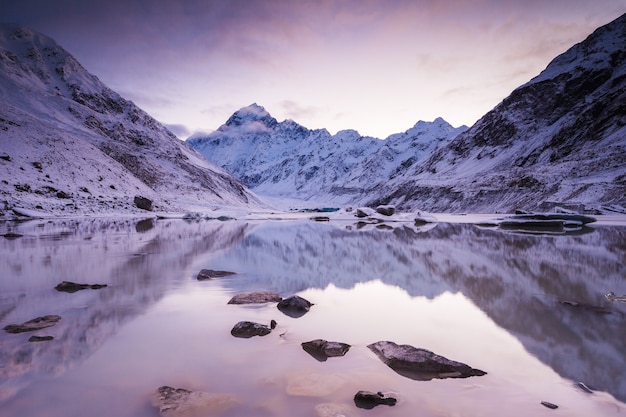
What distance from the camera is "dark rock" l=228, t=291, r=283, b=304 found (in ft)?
28.6

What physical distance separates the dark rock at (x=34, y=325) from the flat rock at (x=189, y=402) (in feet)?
12.6

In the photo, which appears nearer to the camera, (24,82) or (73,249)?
(73,249)

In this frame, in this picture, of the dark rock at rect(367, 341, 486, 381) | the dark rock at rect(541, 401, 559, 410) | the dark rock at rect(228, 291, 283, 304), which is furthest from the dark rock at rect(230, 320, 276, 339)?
the dark rock at rect(541, 401, 559, 410)

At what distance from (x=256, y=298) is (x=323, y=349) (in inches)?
141

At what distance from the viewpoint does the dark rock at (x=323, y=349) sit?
18.2 feet

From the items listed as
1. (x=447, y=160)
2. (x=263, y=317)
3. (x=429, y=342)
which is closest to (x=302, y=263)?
(x=263, y=317)

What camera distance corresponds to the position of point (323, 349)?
5.69 meters

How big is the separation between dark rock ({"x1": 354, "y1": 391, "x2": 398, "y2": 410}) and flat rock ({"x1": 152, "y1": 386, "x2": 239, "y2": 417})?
4.61ft

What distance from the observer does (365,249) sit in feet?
63.8

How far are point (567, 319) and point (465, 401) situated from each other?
14.2 feet

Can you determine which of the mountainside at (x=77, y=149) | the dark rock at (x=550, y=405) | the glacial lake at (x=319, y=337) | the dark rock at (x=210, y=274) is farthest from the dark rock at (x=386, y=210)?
the dark rock at (x=550, y=405)

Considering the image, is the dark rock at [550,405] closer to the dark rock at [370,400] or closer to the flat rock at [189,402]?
the dark rock at [370,400]

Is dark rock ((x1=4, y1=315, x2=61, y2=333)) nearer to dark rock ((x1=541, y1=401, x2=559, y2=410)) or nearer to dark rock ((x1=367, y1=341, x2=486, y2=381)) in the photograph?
dark rock ((x1=367, y1=341, x2=486, y2=381))

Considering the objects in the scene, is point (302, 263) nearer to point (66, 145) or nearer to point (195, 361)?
point (195, 361)
